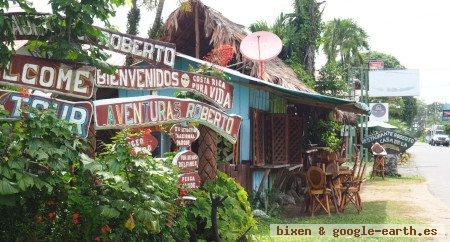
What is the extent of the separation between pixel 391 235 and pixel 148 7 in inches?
424

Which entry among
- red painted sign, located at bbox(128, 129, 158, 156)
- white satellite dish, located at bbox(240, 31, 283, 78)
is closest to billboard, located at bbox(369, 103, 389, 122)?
white satellite dish, located at bbox(240, 31, 283, 78)

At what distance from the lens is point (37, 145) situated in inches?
119

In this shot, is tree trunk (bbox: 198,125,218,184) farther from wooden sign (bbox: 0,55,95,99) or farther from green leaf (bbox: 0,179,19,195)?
green leaf (bbox: 0,179,19,195)

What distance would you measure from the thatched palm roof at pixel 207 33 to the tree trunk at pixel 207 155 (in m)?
4.70

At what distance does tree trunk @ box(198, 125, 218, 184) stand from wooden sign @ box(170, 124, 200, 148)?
179mm

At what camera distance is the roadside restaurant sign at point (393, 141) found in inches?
694

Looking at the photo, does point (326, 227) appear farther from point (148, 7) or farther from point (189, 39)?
point (148, 7)

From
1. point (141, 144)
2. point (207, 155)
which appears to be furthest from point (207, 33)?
point (141, 144)

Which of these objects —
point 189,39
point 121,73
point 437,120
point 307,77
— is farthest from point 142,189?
point 437,120

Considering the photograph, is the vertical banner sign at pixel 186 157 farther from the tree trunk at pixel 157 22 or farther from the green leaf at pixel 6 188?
the tree trunk at pixel 157 22

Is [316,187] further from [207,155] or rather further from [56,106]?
[56,106]

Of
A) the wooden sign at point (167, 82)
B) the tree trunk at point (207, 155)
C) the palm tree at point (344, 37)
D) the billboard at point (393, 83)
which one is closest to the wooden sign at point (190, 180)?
the tree trunk at point (207, 155)

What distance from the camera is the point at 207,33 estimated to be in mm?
10492

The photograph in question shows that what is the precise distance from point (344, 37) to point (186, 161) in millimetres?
34938
